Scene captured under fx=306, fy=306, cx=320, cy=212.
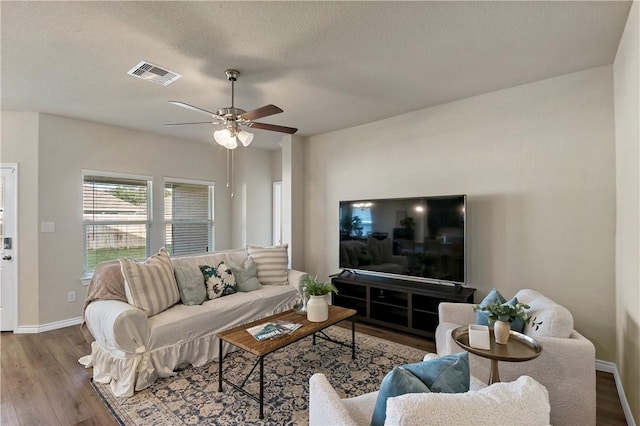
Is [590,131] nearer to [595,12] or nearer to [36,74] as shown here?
[595,12]

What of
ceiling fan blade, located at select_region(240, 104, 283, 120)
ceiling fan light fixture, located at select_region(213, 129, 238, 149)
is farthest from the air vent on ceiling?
ceiling fan blade, located at select_region(240, 104, 283, 120)

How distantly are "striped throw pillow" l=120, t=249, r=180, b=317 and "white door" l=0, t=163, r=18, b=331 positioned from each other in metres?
2.13

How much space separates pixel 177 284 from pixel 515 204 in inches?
140

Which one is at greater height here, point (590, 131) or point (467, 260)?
point (590, 131)

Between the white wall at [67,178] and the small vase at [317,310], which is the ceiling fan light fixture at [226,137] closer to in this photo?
the small vase at [317,310]

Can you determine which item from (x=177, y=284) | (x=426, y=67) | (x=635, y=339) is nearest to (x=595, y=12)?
(x=426, y=67)

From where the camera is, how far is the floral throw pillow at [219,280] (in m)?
3.26

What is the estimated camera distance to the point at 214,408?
220cm

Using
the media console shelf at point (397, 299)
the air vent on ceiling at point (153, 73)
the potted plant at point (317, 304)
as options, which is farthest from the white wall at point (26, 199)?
→ the media console shelf at point (397, 299)

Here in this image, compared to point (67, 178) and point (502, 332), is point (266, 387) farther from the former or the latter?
point (67, 178)

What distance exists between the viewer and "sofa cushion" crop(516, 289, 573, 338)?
6.19 feet

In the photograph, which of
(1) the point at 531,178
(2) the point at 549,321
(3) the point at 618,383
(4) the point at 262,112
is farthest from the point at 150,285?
(3) the point at 618,383

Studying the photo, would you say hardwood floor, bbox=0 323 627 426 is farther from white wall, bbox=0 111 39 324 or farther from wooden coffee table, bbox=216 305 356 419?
wooden coffee table, bbox=216 305 356 419

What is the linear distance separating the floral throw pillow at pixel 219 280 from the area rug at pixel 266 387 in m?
0.66
